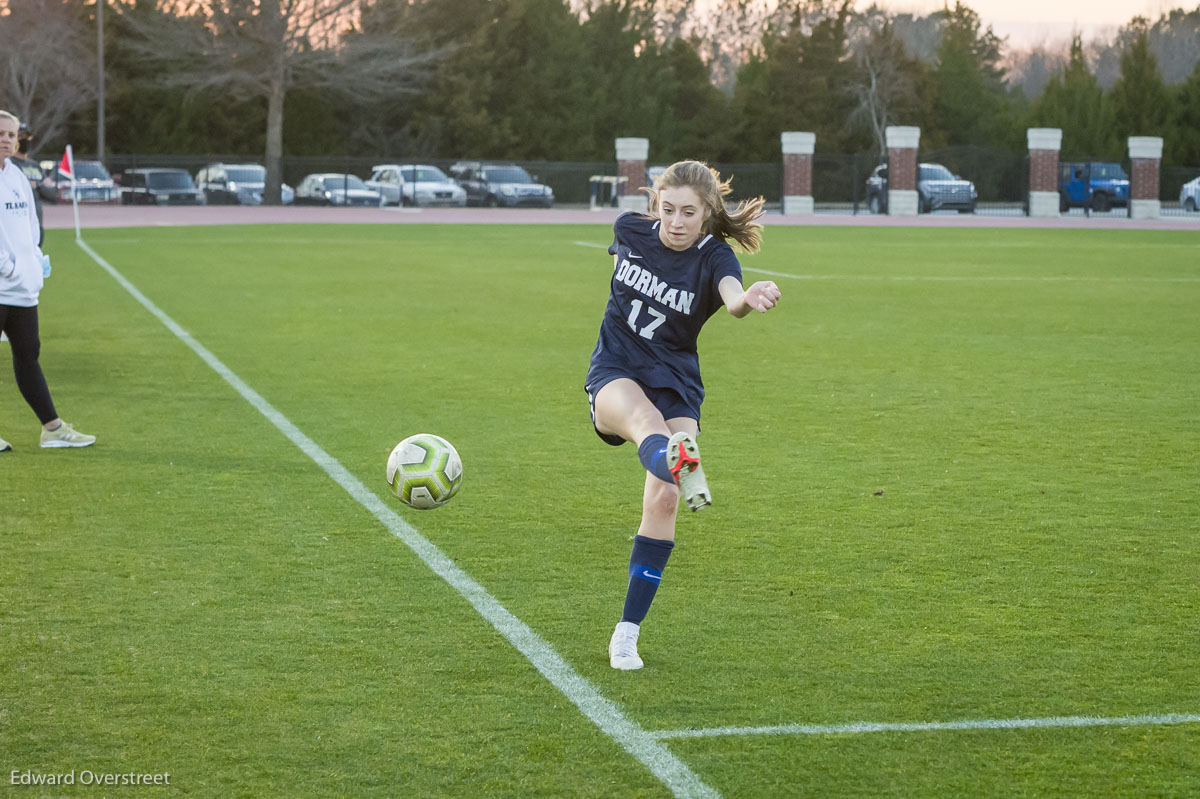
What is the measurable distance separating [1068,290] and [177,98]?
172 ft

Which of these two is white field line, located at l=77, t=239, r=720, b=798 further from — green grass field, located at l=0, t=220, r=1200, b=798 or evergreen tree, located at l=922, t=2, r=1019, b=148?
evergreen tree, located at l=922, t=2, r=1019, b=148

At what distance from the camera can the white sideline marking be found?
4.41 metres

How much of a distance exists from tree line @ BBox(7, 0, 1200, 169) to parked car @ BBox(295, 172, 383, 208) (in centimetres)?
470

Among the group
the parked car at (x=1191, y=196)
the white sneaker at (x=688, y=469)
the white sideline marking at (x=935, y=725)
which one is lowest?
the white sideline marking at (x=935, y=725)

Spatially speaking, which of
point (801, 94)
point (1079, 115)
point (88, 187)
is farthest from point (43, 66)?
point (1079, 115)

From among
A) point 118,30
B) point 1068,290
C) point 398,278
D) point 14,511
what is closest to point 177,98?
point 118,30

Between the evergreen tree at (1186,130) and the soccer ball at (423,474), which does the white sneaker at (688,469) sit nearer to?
the soccer ball at (423,474)

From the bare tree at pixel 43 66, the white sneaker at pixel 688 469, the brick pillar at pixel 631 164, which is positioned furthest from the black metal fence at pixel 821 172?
the white sneaker at pixel 688 469

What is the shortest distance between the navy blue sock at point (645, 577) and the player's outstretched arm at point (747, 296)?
2.85 feet

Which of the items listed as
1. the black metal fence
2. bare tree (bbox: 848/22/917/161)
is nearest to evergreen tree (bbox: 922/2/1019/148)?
bare tree (bbox: 848/22/917/161)

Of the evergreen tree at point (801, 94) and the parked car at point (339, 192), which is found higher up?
the evergreen tree at point (801, 94)

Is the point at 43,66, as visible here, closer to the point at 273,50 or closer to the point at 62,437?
the point at 273,50

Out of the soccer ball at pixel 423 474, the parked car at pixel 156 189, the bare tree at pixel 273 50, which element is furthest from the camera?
the bare tree at pixel 273 50

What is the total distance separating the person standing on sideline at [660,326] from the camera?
5.04m
